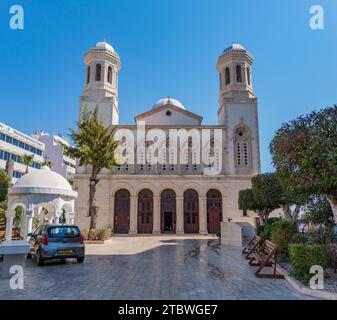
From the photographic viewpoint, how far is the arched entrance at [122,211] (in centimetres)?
2805

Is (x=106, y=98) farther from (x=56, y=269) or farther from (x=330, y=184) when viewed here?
(x=330, y=184)

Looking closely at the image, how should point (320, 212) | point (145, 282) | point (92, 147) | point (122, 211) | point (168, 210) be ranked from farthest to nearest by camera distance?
point (168, 210) < point (122, 211) < point (92, 147) < point (320, 212) < point (145, 282)

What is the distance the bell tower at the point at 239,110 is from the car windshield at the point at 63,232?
820 inches

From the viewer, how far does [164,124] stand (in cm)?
3127

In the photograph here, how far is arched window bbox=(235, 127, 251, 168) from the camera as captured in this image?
95.5 feet

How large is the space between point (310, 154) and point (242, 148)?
2225 centimetres

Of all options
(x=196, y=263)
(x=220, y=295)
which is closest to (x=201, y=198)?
(x=196, y=263)

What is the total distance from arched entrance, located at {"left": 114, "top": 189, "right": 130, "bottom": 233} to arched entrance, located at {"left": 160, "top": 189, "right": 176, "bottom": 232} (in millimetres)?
3534

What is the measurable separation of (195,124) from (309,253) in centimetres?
2537

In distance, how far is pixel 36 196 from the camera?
13.5 meters

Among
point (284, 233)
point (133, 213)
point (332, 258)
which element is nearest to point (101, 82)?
point (133, 213)

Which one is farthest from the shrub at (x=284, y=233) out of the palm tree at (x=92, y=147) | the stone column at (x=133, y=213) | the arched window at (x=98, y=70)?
the arched window at (x=98, y=70)

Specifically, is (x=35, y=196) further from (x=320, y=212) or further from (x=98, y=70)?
(x=98, y=70)

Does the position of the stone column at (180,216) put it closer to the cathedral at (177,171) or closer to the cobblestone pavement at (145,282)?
the cathedral at (177,171)
